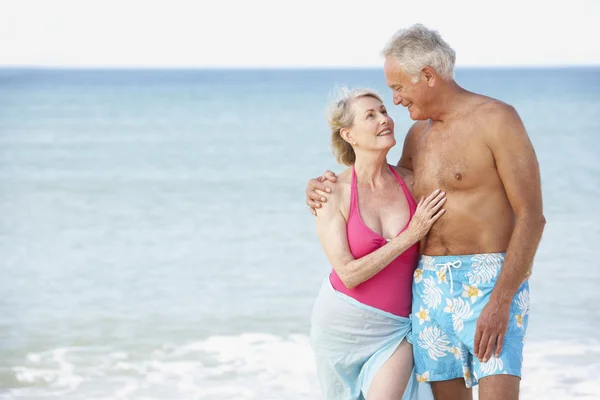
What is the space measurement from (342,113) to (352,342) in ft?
2.68

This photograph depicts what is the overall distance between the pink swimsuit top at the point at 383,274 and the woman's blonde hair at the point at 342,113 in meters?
0.29

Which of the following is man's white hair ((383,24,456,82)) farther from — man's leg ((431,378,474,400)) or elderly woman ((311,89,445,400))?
man's leg ((431,378,474,400))

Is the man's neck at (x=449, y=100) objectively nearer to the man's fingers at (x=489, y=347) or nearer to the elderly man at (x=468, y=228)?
the elderly man at (x=468, y=228)

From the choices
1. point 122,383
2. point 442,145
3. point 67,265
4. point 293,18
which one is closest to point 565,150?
point 67,265

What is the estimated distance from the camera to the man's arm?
3.18m

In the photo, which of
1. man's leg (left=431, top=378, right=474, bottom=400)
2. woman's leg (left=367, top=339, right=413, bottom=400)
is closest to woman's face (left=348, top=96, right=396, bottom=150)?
woman's leg (left=367, top=339, right=413, bottom=400)

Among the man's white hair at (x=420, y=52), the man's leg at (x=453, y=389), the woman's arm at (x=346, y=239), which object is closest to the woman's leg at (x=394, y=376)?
the man's leg at (x=453, y=389)

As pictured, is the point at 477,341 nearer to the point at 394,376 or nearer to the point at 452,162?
the point at 394,376

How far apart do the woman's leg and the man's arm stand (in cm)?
33

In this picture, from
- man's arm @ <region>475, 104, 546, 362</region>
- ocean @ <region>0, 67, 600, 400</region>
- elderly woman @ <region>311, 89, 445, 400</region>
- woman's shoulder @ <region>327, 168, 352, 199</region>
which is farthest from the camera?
ocean @ <region>0, 67, 600, 400</region>

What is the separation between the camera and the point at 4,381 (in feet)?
20.8

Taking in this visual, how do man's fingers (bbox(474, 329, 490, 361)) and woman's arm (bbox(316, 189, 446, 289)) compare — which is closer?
man's fingers (bbox(474, 329, 490, 361))

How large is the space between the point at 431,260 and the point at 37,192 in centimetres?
1107

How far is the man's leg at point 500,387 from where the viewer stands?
10.5 ft
